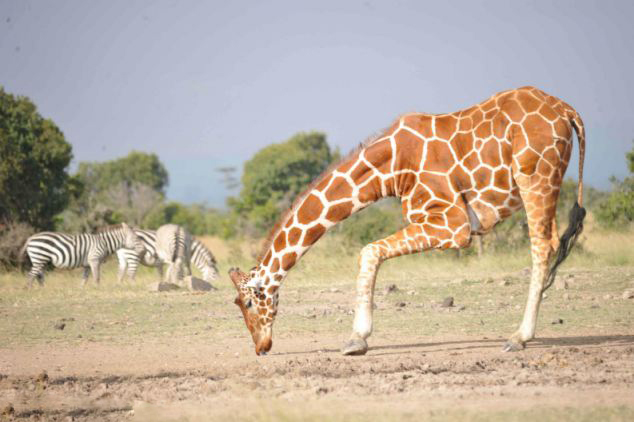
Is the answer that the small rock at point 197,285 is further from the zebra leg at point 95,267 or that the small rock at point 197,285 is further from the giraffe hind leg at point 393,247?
the giraffe hind leg at point 393,247

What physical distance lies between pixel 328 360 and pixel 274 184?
3725 centimetres

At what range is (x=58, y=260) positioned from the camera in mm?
18438

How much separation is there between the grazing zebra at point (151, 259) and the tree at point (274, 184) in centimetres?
1558


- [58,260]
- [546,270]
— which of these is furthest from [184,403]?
[58,260]

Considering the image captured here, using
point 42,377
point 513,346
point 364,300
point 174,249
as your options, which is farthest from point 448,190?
point 174,249

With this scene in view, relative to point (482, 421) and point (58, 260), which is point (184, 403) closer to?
point (482, 421)

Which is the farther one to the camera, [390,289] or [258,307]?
[390,289]

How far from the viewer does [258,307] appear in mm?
7773

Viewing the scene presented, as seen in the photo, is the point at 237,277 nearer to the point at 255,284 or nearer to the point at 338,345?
the point at 255,284

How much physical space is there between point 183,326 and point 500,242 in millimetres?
11857

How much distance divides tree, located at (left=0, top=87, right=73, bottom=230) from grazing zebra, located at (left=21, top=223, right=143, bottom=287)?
418 centimetres

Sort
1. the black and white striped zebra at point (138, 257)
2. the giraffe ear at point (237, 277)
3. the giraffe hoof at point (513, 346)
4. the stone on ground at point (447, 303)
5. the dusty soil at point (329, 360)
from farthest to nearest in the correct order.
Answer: the black and white striped zebra at point (138, 257) → the stone on ground at point (447, 303) → the giraffe ear at point (237, 277) → the giraffe hoof at point (513, 346) → the dusty soil at point (329, 360)

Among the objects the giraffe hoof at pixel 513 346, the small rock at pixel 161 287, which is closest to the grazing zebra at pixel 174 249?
the small rock at pixel 161 287

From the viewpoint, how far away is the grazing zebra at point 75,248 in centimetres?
1830
